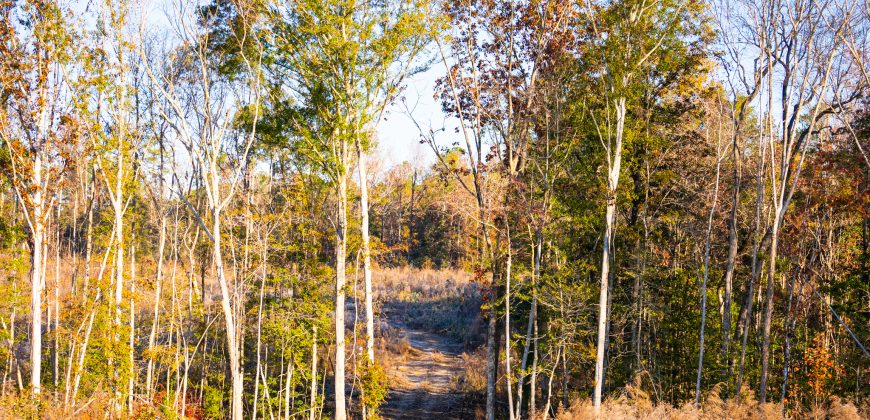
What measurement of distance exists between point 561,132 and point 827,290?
8011mm

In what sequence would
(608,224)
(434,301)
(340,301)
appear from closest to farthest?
1. (608,224)
2. (340,301)
3. (434,301)

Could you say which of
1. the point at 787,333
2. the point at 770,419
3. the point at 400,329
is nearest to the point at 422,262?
the point at 400,329

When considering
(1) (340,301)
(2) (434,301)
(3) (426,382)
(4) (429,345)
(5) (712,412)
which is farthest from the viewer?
(2) (434,301)

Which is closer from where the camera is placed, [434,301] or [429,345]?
[429,345]

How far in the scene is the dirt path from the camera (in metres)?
18.7

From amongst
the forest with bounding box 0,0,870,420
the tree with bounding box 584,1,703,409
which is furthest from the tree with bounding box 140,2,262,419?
the tree with bounding box 584,1,703,409

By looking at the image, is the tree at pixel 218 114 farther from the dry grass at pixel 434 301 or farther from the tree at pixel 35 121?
the dry grass at pixel 434 301

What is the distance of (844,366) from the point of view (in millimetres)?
14125

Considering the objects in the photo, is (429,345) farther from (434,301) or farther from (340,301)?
(340,301)

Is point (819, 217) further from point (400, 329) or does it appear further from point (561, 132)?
point (400, 329)

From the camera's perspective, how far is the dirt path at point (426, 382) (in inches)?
735

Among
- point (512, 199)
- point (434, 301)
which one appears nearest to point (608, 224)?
point (512, 199)

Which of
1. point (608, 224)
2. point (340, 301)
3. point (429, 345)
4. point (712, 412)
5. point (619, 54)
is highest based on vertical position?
point (619, 54)

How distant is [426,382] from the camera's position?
2133 cm
